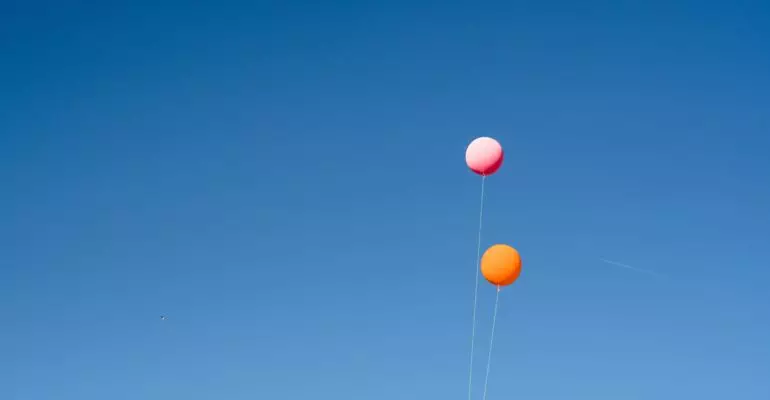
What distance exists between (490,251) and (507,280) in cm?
78

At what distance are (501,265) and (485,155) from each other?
263 cm

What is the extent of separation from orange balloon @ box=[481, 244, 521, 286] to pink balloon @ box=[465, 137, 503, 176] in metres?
1.88

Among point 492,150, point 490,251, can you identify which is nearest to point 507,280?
point 490,251

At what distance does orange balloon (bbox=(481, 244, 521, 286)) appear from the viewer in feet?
63.8

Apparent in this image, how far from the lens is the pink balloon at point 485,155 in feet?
65.3

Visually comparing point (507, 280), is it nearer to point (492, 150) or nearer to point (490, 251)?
point (490, 251)

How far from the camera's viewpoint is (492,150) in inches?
783

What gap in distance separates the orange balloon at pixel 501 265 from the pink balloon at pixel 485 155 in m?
1.88

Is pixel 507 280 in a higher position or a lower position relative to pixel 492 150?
lower

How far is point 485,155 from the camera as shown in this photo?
19891 millimetres

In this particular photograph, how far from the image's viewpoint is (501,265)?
63.7 feet

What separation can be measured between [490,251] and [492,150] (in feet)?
7.83

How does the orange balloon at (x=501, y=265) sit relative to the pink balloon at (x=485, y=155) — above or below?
below

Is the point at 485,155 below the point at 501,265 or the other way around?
the other way around
